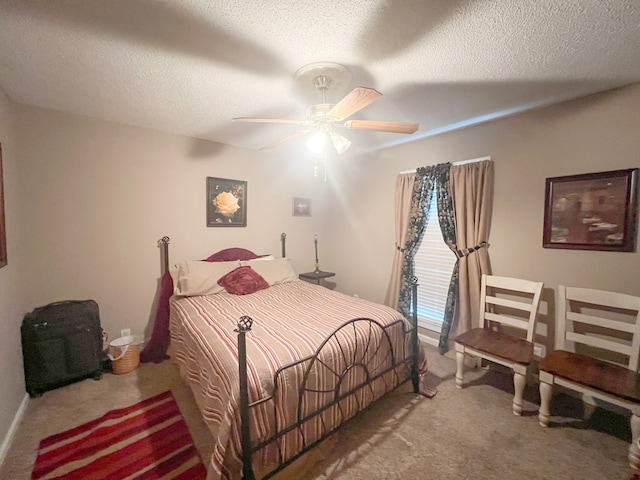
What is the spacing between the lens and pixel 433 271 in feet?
10.6

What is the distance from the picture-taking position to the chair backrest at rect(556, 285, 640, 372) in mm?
1855

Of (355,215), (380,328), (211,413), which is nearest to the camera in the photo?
(211,413)

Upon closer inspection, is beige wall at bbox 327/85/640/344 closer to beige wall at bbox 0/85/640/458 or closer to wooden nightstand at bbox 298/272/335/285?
beige wall at bbox 0/85/640/458

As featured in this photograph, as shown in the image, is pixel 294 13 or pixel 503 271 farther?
pixel 503 271

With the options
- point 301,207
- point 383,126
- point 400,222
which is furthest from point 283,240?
point 383,126

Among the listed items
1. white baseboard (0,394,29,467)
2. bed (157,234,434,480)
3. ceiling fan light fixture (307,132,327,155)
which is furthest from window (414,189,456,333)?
white baseboard (0,394,29,467)

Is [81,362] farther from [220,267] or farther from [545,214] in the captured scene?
[545,214]

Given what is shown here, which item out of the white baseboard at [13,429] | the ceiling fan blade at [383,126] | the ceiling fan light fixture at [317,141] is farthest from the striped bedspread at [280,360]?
the ceiling fan blade at [383,126]

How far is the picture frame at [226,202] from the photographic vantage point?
336 cm

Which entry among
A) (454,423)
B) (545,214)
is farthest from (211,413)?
(545,214)

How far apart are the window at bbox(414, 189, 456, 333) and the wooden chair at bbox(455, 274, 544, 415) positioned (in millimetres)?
539

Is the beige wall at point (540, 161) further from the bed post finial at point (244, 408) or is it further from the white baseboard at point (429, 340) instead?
the bed post finial at point (244, 408)

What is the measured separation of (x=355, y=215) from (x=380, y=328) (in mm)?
2322

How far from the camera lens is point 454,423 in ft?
6.34
